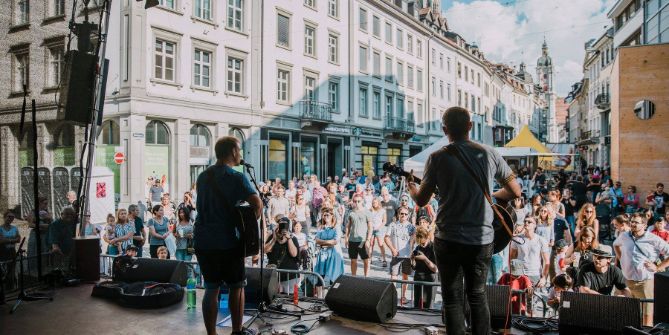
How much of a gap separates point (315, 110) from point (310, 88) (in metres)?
1.34

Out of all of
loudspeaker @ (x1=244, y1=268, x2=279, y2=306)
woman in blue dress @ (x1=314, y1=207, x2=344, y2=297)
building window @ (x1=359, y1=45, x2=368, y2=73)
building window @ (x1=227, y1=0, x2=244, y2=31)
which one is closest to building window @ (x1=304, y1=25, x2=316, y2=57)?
building window @ (x1=227, y1=0, x2=244, y2=31)

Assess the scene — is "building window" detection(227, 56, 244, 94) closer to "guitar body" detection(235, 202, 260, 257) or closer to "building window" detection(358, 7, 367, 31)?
"building window" detection(358, 7, 367, 31)

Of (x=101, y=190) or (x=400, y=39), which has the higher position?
(x=400, y=39)

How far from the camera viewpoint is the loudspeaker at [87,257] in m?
6.84

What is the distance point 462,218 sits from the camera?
3.45m

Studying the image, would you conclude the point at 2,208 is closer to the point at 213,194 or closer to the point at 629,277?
the point at 213,194

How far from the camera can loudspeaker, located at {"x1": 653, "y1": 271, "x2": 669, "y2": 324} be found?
180 inches

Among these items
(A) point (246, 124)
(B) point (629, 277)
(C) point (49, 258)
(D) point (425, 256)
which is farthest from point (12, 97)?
(A) point (246, 124)

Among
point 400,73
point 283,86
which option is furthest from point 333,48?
Answer: point 400,73

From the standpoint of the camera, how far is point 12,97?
6.36 m

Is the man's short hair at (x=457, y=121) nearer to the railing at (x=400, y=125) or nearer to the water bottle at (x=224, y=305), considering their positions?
the water bottle at (x=224, y=305)

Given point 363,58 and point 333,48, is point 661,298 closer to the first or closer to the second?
point 333,48

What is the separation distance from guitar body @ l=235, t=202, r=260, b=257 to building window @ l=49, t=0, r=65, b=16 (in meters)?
5.17

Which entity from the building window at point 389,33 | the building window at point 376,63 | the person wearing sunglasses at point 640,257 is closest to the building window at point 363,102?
the building window at point 376,63
